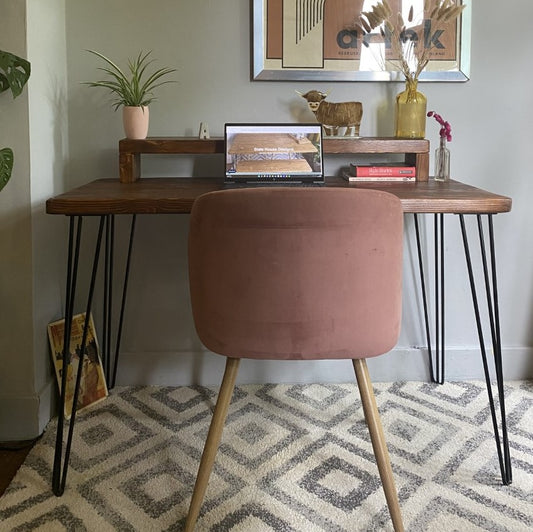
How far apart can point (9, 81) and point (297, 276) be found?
95 centimetres

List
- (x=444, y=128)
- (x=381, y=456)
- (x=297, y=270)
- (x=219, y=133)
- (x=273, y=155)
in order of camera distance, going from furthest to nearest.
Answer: (x=219, y=133) → (x=444, y=128) → (x=273, y=155) → (x=381, y=456) → (x=297, y=270)

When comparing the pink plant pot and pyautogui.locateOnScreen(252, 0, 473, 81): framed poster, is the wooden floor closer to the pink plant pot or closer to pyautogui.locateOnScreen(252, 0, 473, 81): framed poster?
the pink plant pot

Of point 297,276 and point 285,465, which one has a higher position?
point 297,276

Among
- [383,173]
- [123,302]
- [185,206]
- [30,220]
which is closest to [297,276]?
[185,206]

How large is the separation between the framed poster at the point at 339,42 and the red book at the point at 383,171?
13.8 inches

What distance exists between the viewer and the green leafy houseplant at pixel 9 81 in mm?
1568

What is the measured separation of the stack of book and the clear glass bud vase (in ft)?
0.36

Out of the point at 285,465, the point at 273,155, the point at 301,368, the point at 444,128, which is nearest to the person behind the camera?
the point at 285,465

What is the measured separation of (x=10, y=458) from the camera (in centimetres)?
171

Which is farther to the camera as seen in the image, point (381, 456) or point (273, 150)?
point (273, 150)

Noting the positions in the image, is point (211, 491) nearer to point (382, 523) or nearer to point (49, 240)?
point (382, 523)

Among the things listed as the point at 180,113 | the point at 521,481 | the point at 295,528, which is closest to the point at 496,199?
the point at 521,481

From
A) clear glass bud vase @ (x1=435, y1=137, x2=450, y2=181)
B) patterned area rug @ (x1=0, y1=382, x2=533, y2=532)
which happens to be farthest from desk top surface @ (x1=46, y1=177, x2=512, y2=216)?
patterned area rug @ (x1=0, y1=382, x2=533, y2=532)

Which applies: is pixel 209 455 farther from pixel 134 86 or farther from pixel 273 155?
pixel 134 86
